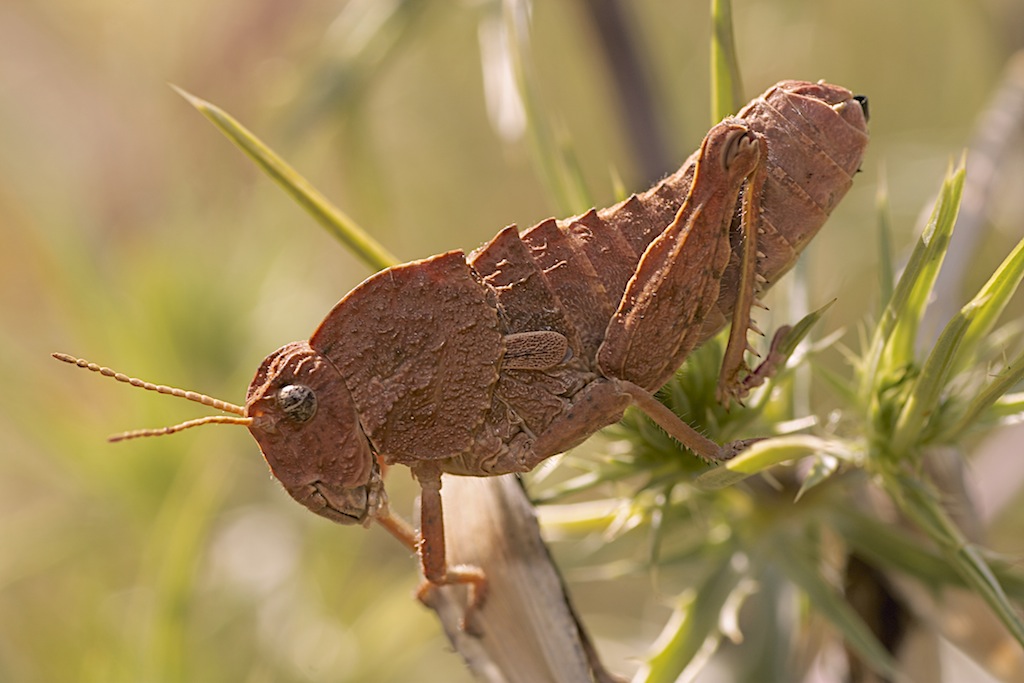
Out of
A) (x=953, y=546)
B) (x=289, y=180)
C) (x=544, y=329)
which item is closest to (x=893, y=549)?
(x=953, y=546)

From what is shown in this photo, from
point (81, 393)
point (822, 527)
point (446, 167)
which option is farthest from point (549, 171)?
point (446, 167)

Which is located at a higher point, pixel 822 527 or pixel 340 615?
pixel 822 527

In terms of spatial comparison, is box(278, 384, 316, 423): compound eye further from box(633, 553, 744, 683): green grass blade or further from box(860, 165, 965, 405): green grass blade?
box(860, 165, 965, 405): green grass blade

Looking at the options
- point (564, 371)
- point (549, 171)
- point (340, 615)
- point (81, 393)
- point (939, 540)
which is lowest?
point (340, 615)

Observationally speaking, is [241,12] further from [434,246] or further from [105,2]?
[434,246]

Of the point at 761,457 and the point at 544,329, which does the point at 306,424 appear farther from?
the point at 761,457

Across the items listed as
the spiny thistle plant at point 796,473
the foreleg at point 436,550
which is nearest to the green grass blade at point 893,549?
the spiny thistle plant at point 796,473
